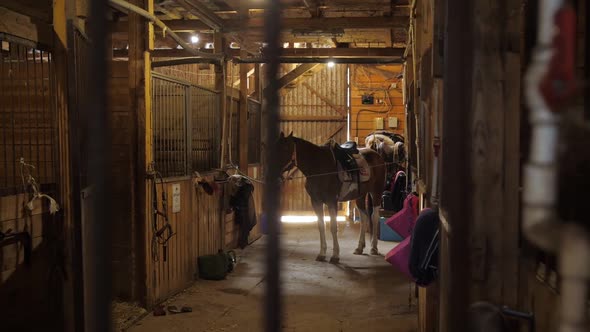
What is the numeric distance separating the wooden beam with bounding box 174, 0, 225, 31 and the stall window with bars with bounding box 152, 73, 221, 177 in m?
0.79

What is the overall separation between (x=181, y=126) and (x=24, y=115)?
1937 mm

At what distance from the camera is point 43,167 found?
13.5ft

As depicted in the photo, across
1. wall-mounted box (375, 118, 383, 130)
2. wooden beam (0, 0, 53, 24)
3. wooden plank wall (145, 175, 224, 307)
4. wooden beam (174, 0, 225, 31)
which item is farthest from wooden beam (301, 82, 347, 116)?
wooden beam (0, 0, 53, 24)

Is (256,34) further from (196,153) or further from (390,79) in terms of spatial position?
(390,79)

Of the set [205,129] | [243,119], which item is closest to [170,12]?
[205,129]

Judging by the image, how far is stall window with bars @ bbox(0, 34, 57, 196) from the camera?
3434 mm

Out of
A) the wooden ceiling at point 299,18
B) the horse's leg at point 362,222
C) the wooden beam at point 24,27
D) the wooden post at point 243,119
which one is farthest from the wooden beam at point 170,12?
the horse's leg at point 362,222

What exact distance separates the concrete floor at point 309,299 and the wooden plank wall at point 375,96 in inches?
174

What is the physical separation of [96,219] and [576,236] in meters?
0.86

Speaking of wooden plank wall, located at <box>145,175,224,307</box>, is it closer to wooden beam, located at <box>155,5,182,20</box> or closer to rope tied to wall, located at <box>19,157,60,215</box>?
rope tied to wall, located at <box>19,157,60,215</box>

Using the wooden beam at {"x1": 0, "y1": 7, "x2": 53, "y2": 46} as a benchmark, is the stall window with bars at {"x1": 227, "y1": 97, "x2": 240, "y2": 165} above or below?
below

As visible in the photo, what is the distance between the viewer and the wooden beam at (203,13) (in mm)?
5646

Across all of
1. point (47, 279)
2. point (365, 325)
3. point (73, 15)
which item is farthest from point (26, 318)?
point (365, 325)

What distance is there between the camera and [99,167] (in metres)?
1.03
